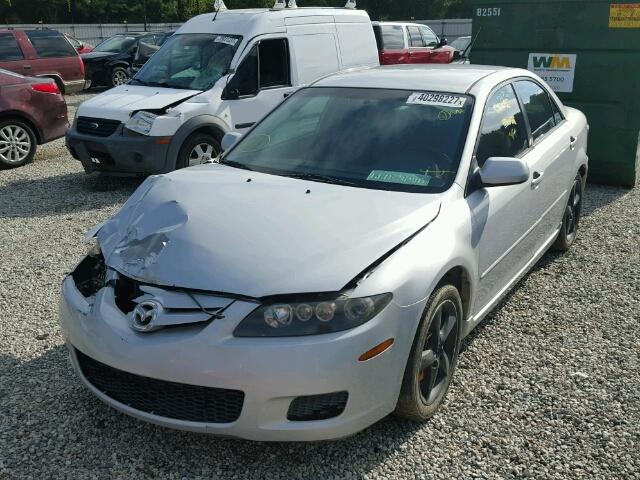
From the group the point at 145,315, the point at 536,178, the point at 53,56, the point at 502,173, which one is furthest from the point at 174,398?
Answer: the point at 53,56

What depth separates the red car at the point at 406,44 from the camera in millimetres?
16359

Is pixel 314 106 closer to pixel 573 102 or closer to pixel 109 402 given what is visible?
pixel 109 402

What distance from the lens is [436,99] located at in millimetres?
4082

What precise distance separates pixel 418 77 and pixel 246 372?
8.13ft

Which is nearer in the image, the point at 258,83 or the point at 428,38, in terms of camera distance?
the point at 258,83

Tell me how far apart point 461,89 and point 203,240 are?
1.97 m

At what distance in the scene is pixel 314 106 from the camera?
4434 millimetres

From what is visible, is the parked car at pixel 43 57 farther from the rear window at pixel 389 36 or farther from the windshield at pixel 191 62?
the rear window at pixel 389 36

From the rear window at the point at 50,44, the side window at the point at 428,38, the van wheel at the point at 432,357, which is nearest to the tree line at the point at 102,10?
the side window at the point at 428,38

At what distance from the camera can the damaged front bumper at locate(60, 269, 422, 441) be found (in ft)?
8.81

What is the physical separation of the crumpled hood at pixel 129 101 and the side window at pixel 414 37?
10.3 meters

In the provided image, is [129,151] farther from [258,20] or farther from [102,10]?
[102,10]

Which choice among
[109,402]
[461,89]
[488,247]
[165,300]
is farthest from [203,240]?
[461,89]

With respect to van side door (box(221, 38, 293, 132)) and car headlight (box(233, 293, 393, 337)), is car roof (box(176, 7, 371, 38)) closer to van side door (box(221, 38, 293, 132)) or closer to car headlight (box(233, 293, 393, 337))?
van side door (box(221, 38, 293, 132))
